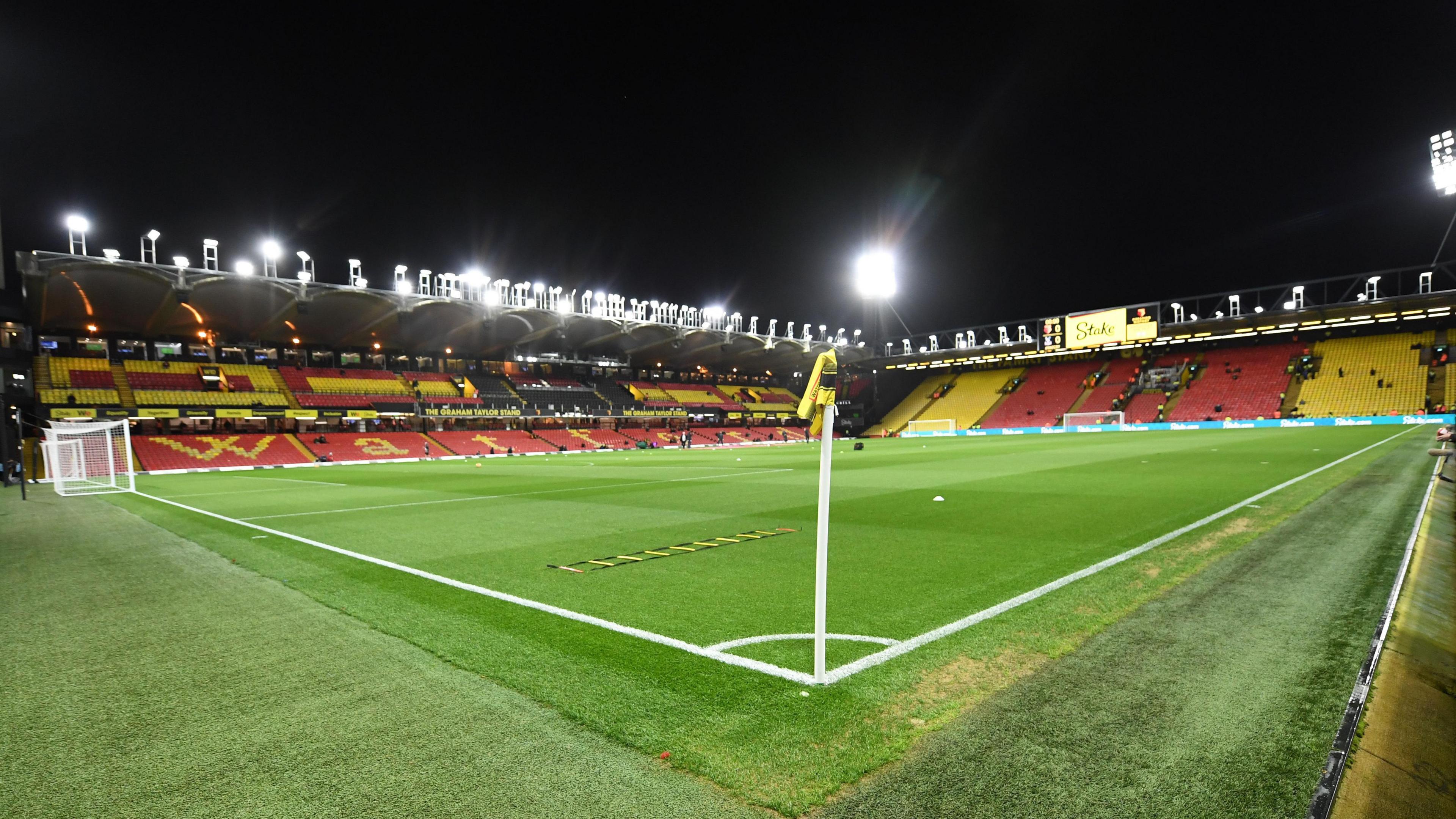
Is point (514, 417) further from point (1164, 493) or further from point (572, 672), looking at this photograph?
point (572, 672)

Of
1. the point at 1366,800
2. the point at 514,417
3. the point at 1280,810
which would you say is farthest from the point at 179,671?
the point at 514,417

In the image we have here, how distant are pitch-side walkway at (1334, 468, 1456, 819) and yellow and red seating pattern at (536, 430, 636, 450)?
50849mm

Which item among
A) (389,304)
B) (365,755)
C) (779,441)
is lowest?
(779,441)

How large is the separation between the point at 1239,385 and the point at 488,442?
2634 inches

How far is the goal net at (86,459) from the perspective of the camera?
20625mm

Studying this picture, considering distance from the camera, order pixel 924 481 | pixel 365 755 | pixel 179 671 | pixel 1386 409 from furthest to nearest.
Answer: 1. pixel 1386 409
2. pixel 924 481
3. pixel 179 671
4. pixel 365 755

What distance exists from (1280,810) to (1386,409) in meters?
67.7

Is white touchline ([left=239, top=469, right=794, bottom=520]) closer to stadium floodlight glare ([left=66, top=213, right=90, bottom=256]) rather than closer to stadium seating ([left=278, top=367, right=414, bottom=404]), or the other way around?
stadium floodlight glare ([left=66, top=213, right=90, bottom=256])

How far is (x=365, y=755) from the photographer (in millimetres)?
3002

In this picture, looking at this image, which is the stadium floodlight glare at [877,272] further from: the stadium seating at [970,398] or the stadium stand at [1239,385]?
the stadium stand at [1239,385]

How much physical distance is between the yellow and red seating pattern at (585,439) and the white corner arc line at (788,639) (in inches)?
1931

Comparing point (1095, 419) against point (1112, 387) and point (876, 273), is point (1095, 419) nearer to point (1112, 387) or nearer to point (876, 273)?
point (1112, 387)

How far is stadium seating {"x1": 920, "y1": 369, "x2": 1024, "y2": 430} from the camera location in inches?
2795

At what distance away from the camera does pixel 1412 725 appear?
9.57 feet
